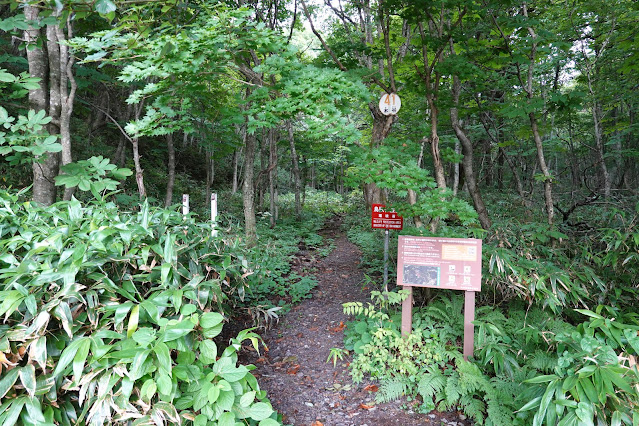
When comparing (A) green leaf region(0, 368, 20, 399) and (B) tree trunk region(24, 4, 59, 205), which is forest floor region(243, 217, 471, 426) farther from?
(B) tree trunk region(24, 4, 59, 205)

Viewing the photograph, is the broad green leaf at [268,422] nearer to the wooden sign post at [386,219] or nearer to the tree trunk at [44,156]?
the wooden sign post at [386,219]

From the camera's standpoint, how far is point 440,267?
157 inches

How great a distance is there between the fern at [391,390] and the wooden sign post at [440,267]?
0.64 metres

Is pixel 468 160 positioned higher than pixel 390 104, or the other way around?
pixel 390 104

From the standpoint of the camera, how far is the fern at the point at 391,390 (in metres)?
3.34

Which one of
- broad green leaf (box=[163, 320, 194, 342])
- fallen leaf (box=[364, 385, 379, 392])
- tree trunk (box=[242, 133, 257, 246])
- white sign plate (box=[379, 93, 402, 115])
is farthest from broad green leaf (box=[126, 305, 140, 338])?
tree trunk (box=[242, 133, 257, 246])

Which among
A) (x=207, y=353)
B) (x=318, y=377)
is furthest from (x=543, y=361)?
(x=207, y=353)

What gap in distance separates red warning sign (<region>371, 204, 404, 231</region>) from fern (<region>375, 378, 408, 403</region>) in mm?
2442

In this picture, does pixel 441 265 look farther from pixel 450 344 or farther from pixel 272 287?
pixel 272 287

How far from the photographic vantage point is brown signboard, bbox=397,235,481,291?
3855mm

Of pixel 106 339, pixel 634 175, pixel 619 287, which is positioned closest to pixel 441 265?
pixel 619 287

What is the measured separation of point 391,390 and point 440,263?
1.53m

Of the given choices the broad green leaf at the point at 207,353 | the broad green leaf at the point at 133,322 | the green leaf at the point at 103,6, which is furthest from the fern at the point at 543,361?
the green leaf at the point at 103,6

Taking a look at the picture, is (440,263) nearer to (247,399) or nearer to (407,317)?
(407,317)
